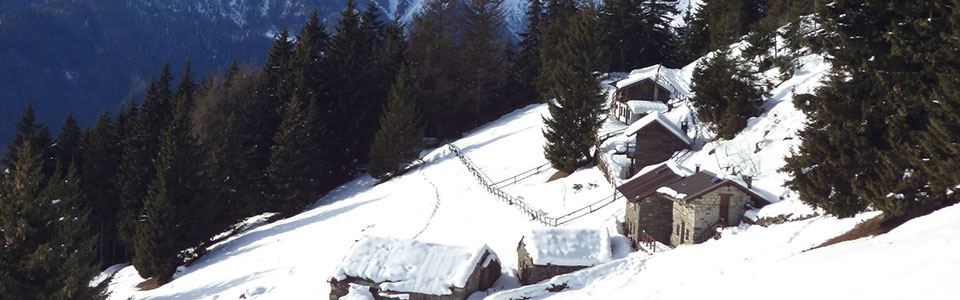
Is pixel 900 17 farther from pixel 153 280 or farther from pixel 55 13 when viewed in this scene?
pixel 55 13

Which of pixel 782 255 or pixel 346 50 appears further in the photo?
pixel 346 50

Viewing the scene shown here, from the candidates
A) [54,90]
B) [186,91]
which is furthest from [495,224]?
[54,90]

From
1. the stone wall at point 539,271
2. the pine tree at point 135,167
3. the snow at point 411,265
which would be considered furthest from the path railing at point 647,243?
the pine tree at point 135,167

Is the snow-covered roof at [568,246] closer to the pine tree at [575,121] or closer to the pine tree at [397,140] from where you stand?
the pine tree at [575,121]

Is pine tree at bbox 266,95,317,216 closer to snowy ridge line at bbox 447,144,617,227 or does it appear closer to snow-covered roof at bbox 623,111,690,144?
snowy ridge line at bbox 447,144,617,227

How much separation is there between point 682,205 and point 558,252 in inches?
234

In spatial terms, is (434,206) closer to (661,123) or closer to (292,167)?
(292,167)

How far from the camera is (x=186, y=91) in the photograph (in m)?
55.4

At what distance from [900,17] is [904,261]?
7929 millimetres

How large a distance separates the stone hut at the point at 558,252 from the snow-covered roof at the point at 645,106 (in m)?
23.2

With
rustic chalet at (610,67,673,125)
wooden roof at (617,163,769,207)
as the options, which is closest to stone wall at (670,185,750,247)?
wooden roof at (617,163,769,207)

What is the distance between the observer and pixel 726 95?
38.7 meters

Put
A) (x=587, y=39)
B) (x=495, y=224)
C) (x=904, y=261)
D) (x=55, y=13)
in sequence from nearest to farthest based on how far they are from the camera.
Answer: (x=904, y=261), (x=495, y=224), (x=587, y=39), (x=55, y=13)

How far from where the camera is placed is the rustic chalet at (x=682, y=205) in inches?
1045
